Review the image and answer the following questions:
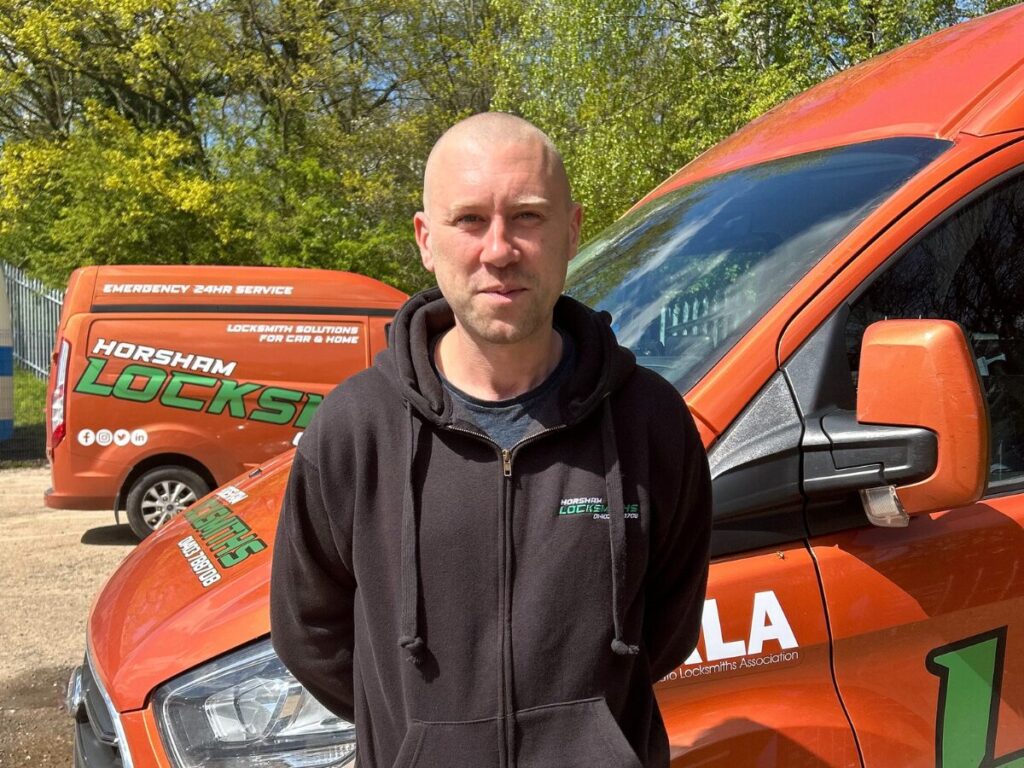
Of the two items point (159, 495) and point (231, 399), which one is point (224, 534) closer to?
point (231, 399)

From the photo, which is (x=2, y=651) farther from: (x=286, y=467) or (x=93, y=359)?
Answer: (x=286, y=467)

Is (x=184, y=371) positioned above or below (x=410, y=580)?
below

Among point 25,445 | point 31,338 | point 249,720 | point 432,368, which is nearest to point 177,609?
point 249,720

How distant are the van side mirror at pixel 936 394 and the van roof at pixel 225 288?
7300 millimetres

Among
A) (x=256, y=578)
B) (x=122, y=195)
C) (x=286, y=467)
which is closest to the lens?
(x=256, y=578)

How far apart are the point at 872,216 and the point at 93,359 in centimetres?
746

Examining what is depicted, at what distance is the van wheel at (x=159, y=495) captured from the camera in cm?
840

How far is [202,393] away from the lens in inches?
334

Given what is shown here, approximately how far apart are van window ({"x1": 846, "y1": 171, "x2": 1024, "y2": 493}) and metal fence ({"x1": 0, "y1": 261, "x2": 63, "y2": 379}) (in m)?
16.7

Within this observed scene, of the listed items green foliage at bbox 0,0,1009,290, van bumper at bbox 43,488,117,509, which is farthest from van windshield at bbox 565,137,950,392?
green foliage at bbox 0,0,1009,290

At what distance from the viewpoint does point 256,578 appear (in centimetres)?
205

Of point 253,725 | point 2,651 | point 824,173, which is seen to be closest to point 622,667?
point 253,725

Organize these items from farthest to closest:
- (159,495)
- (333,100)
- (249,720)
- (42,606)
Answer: (333,100), (159,495), (42,606), (249,720)

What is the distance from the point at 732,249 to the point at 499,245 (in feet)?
3.43
